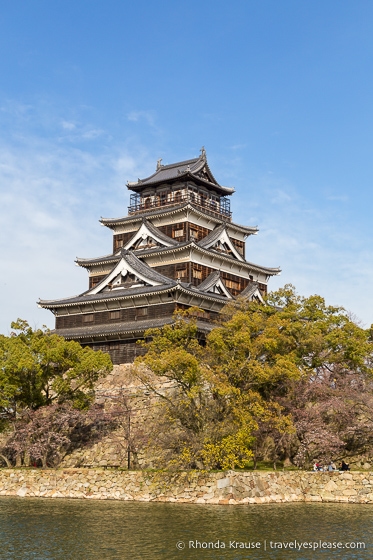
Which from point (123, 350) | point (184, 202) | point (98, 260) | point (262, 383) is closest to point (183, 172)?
point (184, 202)

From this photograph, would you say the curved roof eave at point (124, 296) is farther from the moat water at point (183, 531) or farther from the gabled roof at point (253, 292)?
the moat water at point (183, 531)

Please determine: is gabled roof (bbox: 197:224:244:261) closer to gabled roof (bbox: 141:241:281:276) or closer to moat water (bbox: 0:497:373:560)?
gabled roof (bbox: 141:241:281:276)

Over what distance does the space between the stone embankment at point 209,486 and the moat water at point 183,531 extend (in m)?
1.15

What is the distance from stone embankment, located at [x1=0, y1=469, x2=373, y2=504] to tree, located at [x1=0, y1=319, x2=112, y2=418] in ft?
15.7

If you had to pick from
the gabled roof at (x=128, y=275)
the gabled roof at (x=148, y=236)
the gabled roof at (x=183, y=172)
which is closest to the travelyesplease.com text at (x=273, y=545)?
the gabled roof at (x=128, y=275)

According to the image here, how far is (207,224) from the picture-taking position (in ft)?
172

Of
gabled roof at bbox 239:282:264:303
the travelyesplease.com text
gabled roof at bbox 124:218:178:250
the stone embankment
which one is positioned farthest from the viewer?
gabled roof at bbox 239:282:264:303

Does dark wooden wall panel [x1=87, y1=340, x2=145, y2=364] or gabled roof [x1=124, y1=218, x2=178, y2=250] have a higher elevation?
gabled roof [x1=124, y1=218, x2=178, y2=250]

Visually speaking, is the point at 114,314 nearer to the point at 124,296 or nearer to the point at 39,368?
the point at 124,296

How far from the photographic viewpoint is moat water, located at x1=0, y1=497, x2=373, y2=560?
56.7ft

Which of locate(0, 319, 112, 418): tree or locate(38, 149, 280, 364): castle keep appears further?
locate(38, 149, 280, 364): castle keep

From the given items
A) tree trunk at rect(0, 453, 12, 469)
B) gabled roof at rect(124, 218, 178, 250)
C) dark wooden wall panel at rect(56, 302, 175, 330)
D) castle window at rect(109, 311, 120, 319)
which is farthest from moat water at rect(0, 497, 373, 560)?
gabled roof at rect(124, 218, 178, 250)

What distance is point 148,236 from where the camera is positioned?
167ft

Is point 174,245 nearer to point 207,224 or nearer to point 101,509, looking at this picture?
point 207,224
